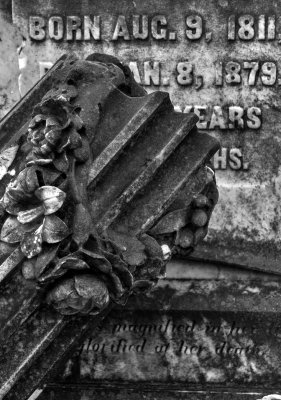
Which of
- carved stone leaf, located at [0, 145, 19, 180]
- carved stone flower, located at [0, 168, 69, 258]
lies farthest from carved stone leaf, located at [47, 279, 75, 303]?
carved stone leaf, located at [0, 145, 19, 180]

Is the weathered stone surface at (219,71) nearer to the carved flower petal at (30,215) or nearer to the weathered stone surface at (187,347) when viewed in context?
the weathered stone surface at (187,347)

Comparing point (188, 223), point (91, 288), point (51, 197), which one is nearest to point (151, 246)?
point (188, 223)

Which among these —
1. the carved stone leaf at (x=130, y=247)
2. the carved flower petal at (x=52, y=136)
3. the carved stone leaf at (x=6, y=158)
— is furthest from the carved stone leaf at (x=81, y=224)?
the carved stone leaf at (x=6, y=158)

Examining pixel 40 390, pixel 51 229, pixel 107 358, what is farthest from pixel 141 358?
pixel 51 229

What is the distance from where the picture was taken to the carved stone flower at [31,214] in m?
3.63

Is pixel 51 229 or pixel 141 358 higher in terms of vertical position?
→ pixel 51 229

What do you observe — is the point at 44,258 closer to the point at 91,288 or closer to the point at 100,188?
the point at 91,288

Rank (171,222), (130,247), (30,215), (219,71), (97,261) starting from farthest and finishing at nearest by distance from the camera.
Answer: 1. (219,71)
2. (171,222)
3. (130,247)
4. (30,215)
5. (97,261)

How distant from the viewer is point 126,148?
12.8 ft

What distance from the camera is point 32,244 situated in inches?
144

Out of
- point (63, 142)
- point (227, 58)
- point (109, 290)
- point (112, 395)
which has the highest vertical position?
point (227, 58)

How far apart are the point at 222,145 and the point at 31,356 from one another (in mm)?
1563

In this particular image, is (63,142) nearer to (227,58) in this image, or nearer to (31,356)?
(31,356)

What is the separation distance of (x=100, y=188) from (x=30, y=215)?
31cm
